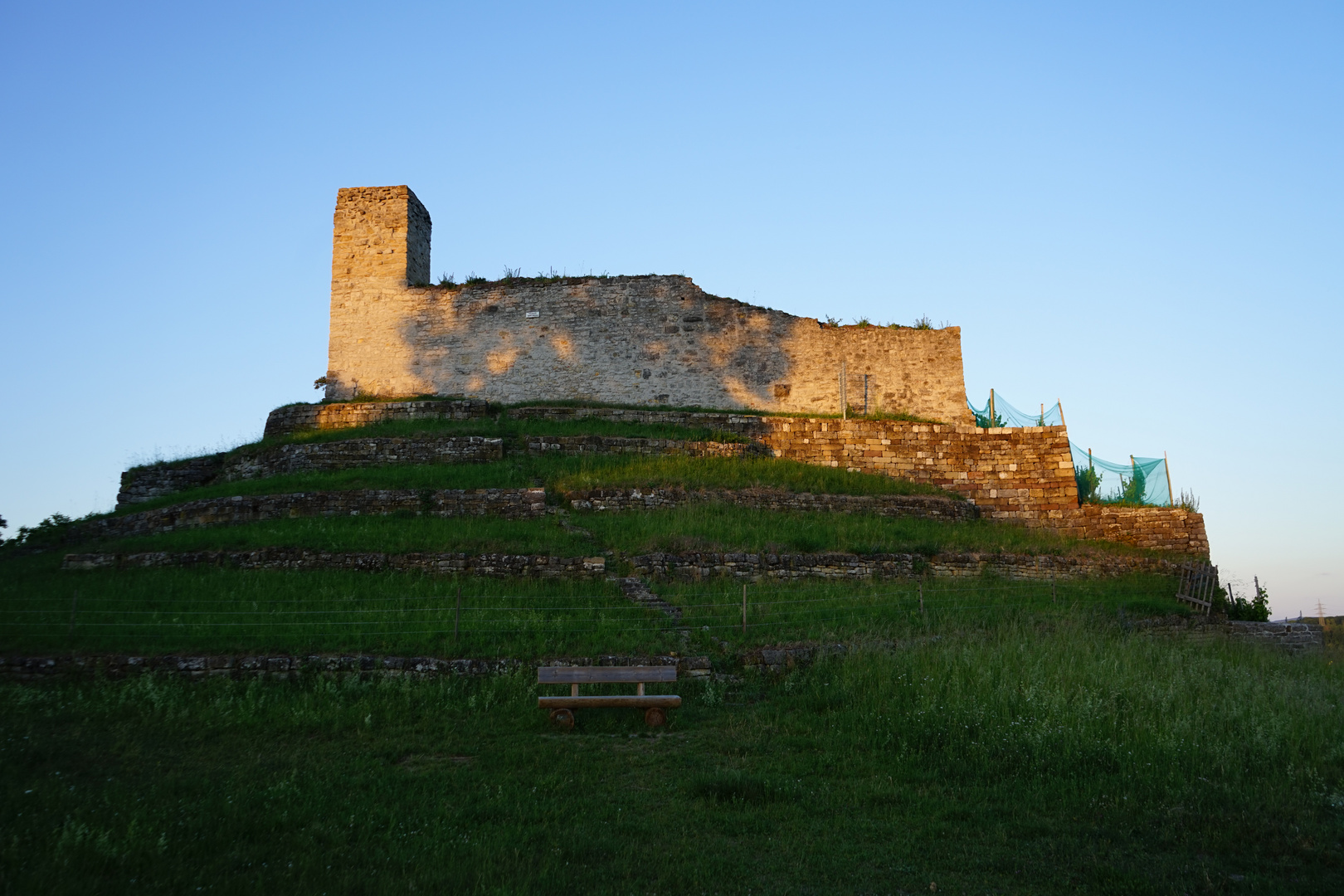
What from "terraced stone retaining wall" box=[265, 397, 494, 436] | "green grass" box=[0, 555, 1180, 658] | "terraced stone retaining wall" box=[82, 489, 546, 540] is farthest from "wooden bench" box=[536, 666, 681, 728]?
"terraced stone retaining wall" box=[265, 397, 494, 436]

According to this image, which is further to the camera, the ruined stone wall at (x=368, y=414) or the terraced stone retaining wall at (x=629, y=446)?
the ruined stone wall at (x=368, y=414)

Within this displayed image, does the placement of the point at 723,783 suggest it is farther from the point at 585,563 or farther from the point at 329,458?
the point at 329,458

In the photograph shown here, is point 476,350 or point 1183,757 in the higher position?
point 476,350

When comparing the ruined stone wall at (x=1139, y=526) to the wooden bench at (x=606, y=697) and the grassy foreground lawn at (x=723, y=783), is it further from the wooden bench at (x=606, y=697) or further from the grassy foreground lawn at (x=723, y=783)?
the wooden bench at (x=606, y=697)

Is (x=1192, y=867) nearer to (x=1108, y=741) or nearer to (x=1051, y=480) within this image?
(x=1108, y=741)

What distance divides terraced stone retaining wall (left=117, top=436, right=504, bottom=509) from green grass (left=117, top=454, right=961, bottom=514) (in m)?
0.47

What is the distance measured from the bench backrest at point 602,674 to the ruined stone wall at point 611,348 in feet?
48.5

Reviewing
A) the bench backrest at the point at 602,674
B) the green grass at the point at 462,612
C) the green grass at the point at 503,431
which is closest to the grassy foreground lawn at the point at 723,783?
the bench backrest at the point at 602,674

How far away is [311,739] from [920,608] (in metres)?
8.02

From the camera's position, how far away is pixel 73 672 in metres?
10.2

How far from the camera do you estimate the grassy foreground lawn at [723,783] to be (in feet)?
18.2

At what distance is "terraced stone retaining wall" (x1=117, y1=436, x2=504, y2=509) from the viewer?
19.4m

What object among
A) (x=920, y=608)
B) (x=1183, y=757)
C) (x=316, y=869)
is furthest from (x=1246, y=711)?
(x=316, y=869)

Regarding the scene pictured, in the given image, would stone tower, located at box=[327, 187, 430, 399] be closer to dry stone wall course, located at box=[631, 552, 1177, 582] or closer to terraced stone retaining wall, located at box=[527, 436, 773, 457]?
terraced stone retaining wall, located at box=[527, 436, 773, 457]
